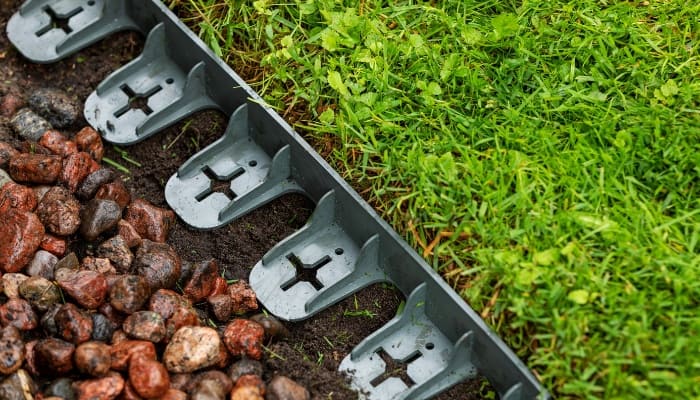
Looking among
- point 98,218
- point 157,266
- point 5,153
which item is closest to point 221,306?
point 157,266

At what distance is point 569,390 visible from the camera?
6.84ft

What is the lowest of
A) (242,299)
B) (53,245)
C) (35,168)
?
(242,299)

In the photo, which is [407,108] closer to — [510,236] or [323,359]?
[510,236]

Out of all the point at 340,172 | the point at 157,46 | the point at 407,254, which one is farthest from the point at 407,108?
the point at 157,46

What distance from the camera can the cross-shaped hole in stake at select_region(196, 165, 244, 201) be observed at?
2.66m

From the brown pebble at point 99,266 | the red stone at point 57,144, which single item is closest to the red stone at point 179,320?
the brown pebble at point 99,266

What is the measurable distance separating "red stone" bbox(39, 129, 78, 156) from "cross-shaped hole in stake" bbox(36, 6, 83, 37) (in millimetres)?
443

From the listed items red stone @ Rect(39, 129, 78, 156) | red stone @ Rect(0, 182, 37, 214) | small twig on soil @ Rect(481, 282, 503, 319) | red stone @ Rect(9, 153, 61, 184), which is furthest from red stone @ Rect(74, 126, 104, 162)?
small twig on soil @ Rect(481, 282, 503, 319)

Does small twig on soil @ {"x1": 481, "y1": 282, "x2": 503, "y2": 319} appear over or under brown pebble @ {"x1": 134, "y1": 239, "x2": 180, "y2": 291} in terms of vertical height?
under

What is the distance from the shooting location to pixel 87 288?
2283 millimetres

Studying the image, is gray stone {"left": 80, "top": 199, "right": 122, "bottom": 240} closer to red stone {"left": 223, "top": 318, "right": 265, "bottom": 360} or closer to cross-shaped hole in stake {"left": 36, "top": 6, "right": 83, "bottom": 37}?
red stone {"left": 223, "top": 318, "right": 265, "bottom": 360}

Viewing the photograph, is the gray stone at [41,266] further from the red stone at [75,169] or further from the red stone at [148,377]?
the red stone at [148,377]

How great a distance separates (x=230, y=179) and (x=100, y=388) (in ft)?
2.49

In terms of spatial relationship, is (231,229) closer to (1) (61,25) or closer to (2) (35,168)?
(2) (35,168)
